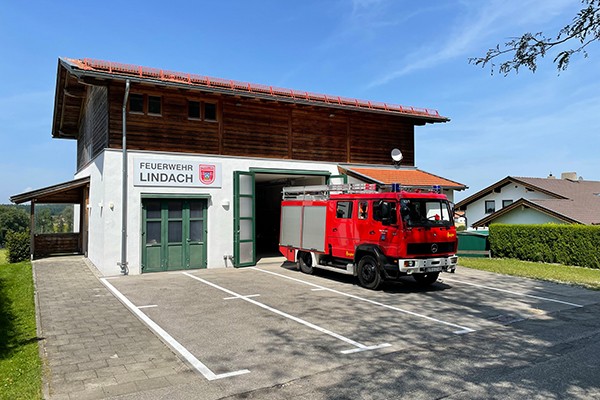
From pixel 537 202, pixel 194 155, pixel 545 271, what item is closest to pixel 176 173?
pixel 194 155

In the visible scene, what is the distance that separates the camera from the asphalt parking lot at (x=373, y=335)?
506cm

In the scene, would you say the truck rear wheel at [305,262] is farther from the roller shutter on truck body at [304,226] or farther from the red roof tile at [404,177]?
the red roof tile at [404,177]

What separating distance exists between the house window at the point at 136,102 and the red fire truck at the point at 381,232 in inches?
246

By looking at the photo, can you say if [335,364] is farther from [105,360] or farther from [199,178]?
[199,178]

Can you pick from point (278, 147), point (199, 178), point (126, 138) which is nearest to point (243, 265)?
point (199, 178)

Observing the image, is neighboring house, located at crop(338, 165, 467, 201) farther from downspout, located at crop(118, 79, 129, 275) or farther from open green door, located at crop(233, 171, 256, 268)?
downspout, located at crop(118, 79, 129, 275)

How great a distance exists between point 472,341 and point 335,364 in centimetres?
246

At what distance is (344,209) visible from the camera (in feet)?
39.9

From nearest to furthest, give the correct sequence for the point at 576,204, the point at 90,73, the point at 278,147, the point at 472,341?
the point at 472,341
the point at 90,73
the point at 278,147
the point at 576,204

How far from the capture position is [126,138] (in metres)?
13.6

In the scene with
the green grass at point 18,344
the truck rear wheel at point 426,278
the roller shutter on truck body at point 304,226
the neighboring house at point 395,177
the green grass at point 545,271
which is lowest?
the green grass at point 545,271

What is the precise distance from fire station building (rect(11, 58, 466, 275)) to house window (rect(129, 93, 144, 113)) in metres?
0.03

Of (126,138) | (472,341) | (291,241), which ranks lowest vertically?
(472,341)

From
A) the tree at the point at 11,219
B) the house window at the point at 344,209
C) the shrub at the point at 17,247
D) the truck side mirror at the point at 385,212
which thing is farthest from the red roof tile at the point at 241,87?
the tree at the point at 11,219
